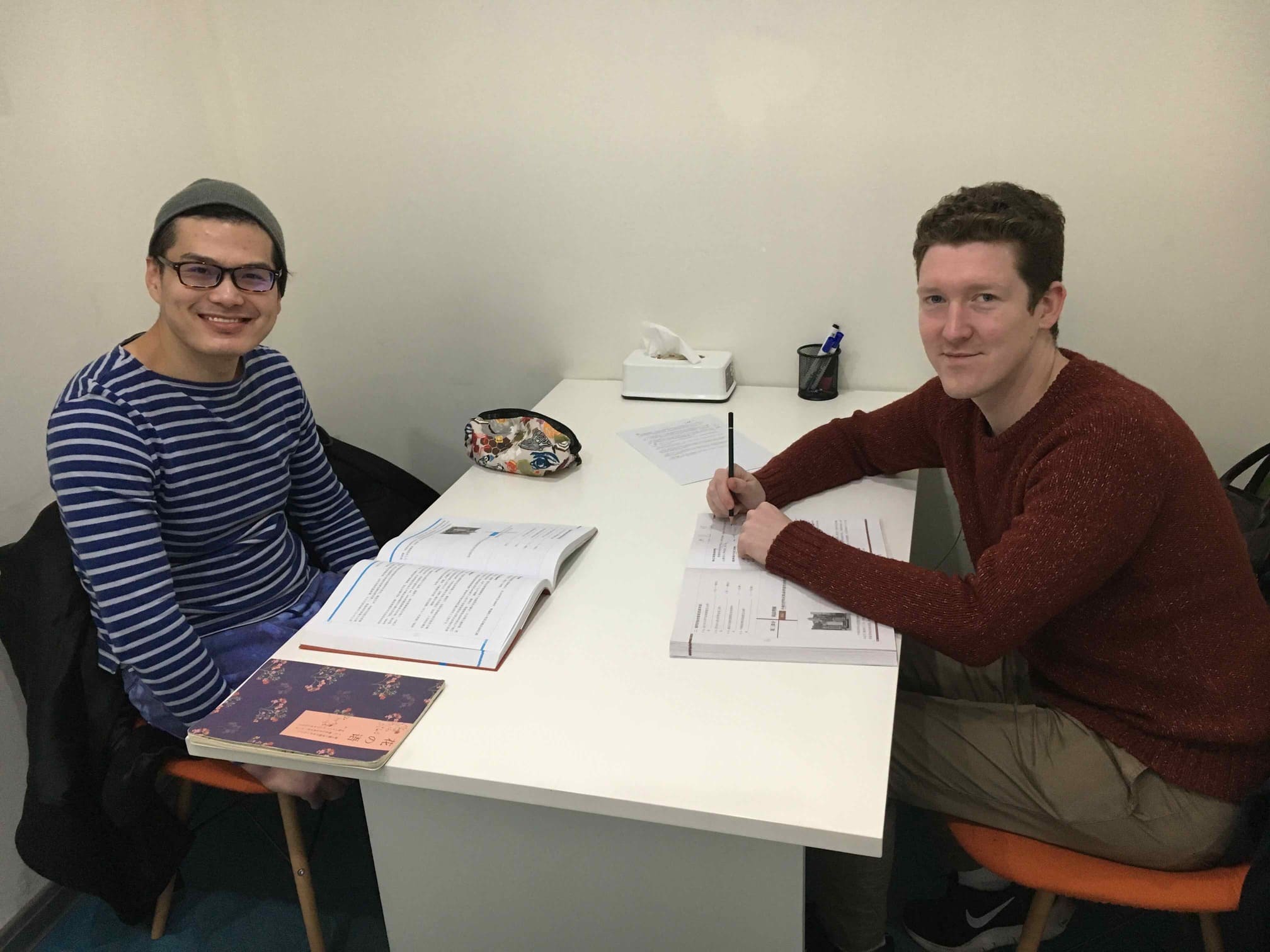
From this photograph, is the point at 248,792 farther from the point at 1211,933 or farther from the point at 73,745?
the point at 1211,933

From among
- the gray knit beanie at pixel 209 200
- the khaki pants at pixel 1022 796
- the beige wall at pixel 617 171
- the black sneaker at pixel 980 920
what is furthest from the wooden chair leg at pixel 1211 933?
the gray knit beanie at pixel 209 200

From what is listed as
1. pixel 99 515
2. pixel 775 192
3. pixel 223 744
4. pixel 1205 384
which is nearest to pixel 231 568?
pixel 99 515

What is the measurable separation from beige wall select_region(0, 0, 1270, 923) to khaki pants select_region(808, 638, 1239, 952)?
0.97 m

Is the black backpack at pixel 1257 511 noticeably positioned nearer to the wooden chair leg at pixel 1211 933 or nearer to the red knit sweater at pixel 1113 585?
the red knit sweater at pixel 1113 585

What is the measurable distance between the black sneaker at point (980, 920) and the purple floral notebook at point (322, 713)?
3.39 feet

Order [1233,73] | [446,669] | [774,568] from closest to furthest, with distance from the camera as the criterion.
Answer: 1. [446,669]
2. [774,568]
3. [1233,73]

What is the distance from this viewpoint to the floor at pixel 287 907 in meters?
1.61

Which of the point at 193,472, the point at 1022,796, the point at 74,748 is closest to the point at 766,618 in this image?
the point at 1022,796

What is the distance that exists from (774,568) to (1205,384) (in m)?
1.21

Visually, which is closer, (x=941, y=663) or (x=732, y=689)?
(x=732, y=689)

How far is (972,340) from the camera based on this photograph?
1173 mm

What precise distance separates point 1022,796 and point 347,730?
33.5 inches

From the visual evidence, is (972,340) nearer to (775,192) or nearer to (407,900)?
(775,192)

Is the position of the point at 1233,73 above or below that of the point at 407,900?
above
